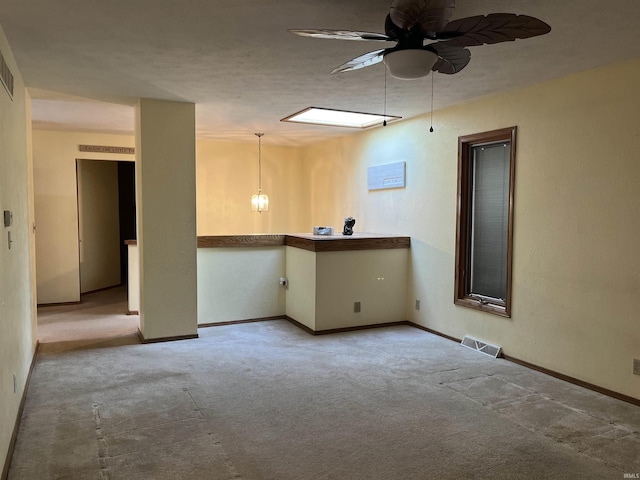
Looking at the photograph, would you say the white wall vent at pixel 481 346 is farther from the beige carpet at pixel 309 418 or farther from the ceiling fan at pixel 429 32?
the ceiling fan at pixel 429 32

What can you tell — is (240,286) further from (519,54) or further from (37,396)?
(519,54)

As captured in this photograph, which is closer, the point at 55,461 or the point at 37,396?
the point at 55,461

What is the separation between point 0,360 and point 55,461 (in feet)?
1.99

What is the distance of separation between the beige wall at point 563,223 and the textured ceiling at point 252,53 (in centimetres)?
25

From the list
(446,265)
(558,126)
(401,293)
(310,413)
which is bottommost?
(310,413)

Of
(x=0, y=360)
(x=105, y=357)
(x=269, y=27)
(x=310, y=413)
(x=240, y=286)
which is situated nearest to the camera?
(x=0, y=360)

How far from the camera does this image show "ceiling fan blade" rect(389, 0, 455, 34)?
6.24 ft

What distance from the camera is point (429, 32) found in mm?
2105

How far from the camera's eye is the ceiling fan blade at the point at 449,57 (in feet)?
7.63

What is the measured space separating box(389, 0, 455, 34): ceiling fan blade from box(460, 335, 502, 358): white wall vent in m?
3.20

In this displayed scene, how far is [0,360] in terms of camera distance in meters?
2.42

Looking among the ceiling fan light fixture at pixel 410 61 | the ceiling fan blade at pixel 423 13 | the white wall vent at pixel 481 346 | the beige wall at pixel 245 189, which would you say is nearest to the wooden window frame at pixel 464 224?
the white wall vent at pixel 481 346

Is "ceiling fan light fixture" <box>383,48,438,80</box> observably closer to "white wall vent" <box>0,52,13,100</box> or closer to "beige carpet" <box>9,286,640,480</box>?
"beige carpet" <box>9,286,640,480</box>

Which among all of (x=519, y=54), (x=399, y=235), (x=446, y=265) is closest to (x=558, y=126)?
(x=519, y=54)
